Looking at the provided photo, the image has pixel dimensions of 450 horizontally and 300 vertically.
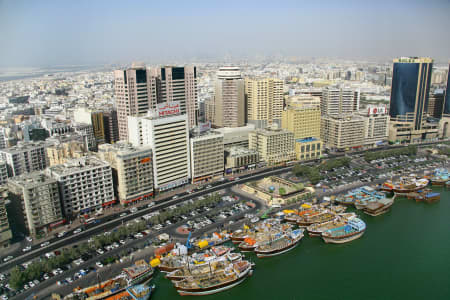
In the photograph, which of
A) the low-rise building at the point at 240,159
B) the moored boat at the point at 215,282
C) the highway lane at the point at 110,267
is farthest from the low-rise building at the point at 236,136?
the moored boat at the point at 215,282

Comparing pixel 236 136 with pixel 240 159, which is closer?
pixel 240 159

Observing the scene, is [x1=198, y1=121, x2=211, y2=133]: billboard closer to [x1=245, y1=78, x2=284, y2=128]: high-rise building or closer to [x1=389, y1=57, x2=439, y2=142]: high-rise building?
[x1=245, y1=78, x2=284, y2=128]: high-rise building

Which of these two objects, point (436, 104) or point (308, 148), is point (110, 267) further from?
point (436, 104)

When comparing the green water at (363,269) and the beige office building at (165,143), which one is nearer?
the green water at (363,269)

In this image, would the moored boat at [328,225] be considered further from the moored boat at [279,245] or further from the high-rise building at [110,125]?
the high-rise building at [110,125]

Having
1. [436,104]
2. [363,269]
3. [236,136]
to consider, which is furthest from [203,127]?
[436,104]

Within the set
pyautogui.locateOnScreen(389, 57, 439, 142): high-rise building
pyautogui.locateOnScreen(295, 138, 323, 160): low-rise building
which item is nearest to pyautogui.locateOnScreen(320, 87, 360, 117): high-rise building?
pyautogui.locateOnScreen(389, 57, 439, 142): high-rise building
